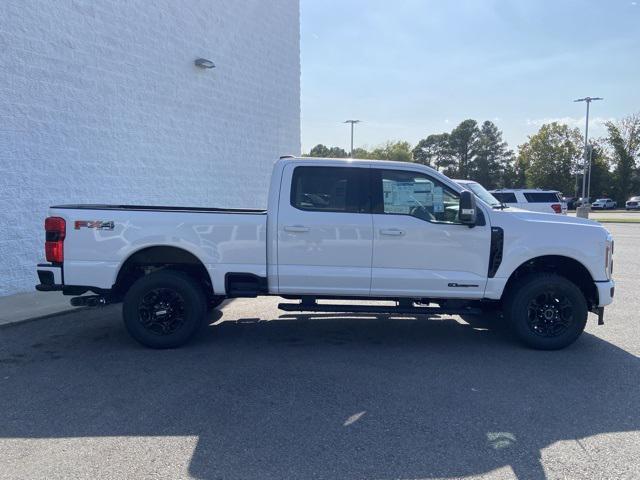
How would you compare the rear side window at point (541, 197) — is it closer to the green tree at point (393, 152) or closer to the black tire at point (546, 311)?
the black tire at point (546, 311)

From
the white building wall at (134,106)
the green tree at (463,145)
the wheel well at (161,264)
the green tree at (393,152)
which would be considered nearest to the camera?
the wheel well at (161,264)

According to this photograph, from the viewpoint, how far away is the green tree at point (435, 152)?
296 feet

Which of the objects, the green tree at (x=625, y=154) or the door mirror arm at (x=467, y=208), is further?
the green tree at (x=625, y=154)

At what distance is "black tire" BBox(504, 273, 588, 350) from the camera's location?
221 inches

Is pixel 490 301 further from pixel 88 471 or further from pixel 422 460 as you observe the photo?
pixel 88 471

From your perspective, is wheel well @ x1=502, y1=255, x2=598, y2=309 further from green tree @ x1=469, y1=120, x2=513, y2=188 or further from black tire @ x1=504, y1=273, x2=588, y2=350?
green tree @ x1=469, y1=120, x2=513, y2=188

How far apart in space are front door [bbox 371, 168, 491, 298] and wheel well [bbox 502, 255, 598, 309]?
0.57 m

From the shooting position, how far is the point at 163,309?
18.7 feet

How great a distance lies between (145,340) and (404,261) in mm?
3078

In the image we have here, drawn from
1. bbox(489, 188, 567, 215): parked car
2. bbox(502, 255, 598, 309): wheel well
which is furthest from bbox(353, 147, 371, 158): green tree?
bbox(502, 255, 598, 309): wheel well

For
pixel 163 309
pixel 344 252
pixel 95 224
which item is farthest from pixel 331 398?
pixel 95 224

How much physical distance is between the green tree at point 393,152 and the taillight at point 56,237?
67.2 meters

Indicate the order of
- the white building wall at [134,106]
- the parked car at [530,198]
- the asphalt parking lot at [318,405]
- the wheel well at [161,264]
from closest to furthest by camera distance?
the asphalt parking lot at [318,405] < the wheel well at [161,264] < the white building wall at [134,106] < the parked car at [530,198]

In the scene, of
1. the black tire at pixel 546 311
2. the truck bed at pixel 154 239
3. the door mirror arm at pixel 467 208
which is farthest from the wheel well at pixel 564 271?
the truck bed at pixel 154 239
